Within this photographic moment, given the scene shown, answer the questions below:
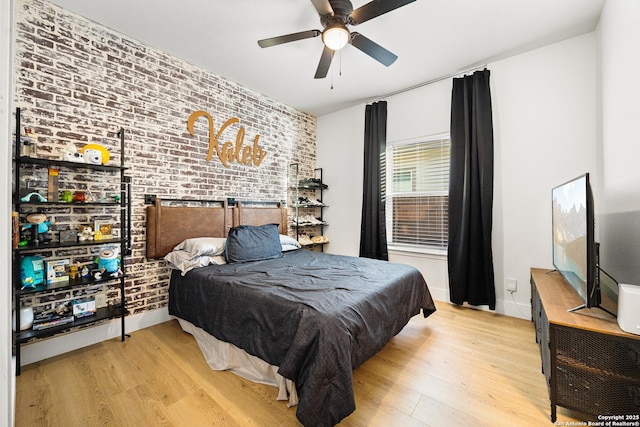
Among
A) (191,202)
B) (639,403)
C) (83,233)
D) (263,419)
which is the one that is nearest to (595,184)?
(639,403)

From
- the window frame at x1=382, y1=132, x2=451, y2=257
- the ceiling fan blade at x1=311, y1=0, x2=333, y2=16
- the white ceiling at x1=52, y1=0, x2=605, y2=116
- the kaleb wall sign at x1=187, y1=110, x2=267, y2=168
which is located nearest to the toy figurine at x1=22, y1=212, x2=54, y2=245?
the kaleb wall sign at x1=187, y1=110, x2=267, y2=168

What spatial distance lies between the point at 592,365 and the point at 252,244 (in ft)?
8.76

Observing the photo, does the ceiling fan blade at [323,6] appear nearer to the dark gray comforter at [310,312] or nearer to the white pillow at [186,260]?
the dark gray comforter at [310,312]

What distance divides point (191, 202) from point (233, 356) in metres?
1.81

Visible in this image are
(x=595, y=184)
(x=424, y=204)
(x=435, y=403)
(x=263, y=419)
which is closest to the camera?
(x=263, y=419)

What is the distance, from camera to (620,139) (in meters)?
1.89

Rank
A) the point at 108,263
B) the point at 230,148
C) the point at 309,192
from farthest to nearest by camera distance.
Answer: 1. the point at 309,192
2. the point at 230,148
3. the point at 108,263

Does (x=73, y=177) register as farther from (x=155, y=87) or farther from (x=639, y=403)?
(x=639, y=403)

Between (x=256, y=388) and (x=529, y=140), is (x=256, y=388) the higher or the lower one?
the lower one

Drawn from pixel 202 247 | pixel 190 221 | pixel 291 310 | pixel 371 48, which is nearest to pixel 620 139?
pixel 371 48

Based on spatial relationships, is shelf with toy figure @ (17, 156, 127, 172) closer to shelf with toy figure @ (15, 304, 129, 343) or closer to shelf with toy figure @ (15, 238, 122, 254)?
shelf with toy figure @ (15, 238, 122, 254)

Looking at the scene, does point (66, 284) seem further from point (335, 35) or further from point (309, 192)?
point (309, 192)

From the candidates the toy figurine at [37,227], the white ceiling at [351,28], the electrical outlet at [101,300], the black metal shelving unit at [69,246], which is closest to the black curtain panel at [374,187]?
the white ceiling at [351,28]

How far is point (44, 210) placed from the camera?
6.97ft
